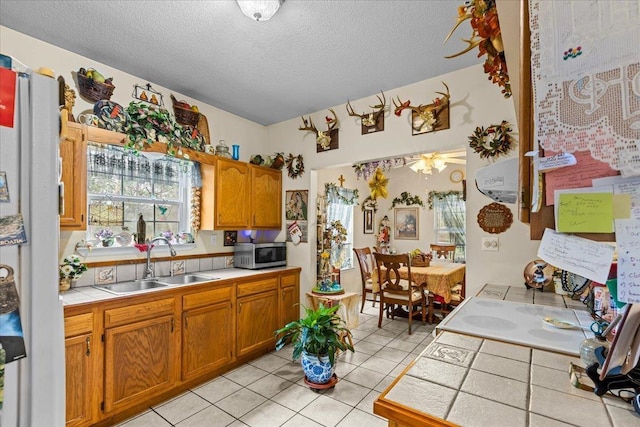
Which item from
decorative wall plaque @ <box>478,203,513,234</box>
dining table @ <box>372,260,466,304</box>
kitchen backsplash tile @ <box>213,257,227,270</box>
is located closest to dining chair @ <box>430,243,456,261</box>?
dining table @ <box>372,260,466,304</box>

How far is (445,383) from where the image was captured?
2.91 ft

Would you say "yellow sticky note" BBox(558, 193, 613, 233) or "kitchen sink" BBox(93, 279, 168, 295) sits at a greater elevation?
"yellow sticky note" BBox(558, 193, 613, 233)

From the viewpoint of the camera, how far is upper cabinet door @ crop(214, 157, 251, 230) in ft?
10.1

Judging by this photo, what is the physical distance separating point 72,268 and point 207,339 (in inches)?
45.5

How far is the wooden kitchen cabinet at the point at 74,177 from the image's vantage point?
2031 millimetres

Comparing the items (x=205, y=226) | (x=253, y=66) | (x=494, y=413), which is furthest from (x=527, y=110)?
(x=205, y=226)

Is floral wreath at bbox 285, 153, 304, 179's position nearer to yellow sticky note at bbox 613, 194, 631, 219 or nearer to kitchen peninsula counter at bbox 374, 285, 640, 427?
kitchen peninsula counter at bbox 374, 285, 640, 427

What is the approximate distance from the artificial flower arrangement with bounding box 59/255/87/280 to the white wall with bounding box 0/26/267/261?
0.12 metres

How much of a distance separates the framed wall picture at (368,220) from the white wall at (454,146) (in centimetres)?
265

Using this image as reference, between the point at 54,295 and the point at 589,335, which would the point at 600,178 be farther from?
the point at 54,295

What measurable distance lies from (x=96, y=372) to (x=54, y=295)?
5.36 ft

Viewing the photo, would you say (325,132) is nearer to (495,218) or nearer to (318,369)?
(495,218)

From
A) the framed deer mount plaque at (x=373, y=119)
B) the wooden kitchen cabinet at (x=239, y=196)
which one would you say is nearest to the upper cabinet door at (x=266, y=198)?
the wooden kitchen cabinet at (x=239, y=196)

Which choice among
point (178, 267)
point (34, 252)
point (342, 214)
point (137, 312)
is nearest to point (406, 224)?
point (342, 214)
